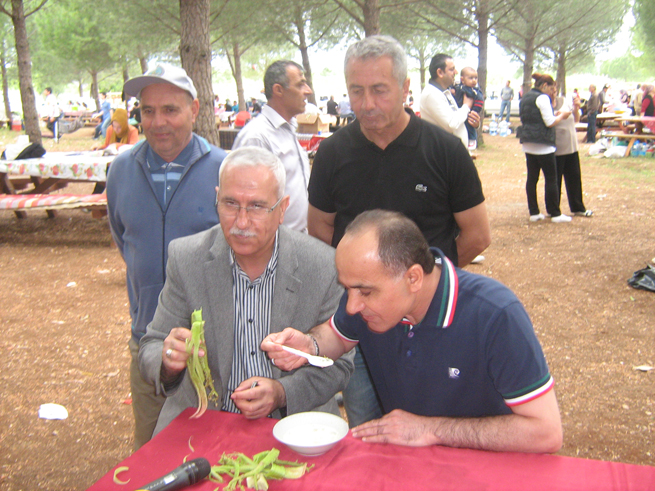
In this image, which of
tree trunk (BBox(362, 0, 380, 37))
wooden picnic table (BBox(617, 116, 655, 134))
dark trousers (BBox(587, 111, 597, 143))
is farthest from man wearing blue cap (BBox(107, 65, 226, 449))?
dark trousers (BBox(587, 111, 597, 143))

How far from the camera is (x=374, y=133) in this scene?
2.92m

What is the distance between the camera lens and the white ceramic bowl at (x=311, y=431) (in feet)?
5.65

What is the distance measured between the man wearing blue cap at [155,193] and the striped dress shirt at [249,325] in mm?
665

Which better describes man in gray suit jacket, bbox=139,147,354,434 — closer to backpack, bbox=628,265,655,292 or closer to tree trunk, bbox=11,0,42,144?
backpack, bbox=628,265,655,292

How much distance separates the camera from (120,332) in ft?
18.1

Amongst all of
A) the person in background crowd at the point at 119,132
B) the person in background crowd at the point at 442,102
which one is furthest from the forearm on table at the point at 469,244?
the person in background crowd at the point at 119,132

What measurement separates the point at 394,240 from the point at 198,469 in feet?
2.96

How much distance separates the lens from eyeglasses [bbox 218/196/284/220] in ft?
7.55

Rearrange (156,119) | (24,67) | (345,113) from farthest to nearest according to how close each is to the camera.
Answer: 1. (345,113)
2. (24,67)
3. (156,119)

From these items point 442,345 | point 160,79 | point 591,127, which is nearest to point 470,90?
point 160,79

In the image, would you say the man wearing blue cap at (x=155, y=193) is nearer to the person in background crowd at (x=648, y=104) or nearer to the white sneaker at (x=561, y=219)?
the white sneaker at (x=561, y=219)

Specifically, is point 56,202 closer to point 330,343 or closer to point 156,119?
point 156,119

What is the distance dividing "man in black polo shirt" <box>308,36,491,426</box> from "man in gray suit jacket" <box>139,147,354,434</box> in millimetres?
538

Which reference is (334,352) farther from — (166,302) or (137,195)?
(137,195)
